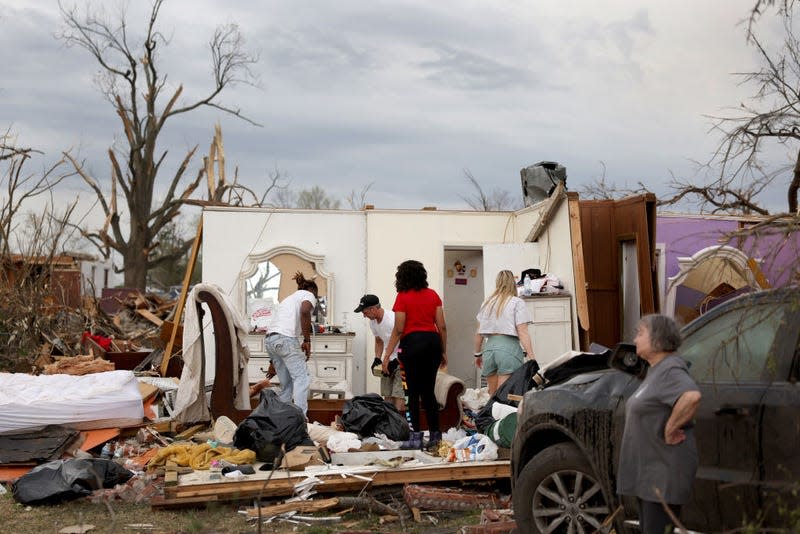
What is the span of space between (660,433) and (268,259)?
40.2ft

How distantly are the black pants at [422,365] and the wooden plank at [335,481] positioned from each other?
4.48 ft

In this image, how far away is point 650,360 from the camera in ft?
16.0

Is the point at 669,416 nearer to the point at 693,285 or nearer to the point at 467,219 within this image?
the point at 693,285

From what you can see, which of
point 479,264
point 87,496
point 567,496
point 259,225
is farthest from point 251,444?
point 479,264

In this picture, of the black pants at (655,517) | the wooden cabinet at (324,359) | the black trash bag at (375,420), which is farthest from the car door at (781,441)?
the wooden cabinet at (324,359)

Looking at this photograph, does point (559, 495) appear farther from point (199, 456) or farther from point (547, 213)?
point (547, 213)

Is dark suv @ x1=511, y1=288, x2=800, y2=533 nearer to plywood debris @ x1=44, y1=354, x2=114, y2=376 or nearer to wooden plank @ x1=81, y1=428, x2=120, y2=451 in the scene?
wooden plank @ x1=81, y1=428, x2=120, y2=451

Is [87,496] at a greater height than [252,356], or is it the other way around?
[252,356]

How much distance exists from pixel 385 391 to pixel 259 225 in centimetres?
568

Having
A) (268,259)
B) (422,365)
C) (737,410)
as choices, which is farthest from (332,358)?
(737,410)

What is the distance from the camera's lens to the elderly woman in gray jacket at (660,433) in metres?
4.68

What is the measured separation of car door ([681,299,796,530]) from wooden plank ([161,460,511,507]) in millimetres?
3411

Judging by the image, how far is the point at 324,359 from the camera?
1550cm

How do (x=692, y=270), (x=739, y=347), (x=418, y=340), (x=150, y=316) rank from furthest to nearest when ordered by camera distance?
(x=150, y=316) < (x=418, y=340) < (x=692, y=270) < (x=739, y=347)
